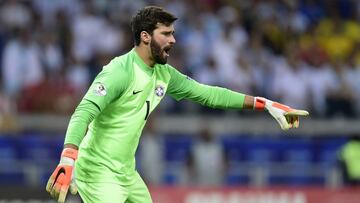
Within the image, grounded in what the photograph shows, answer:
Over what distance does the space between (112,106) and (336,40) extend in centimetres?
1014

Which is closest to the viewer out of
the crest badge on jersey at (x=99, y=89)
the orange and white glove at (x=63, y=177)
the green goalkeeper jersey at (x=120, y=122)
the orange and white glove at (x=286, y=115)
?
the orange and white glove at (x=63, y=177)

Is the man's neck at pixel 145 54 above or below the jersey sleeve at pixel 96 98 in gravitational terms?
above

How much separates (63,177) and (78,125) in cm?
36

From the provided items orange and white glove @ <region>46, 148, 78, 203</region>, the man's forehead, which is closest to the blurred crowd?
the man's forehead

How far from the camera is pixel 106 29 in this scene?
50.2 feet

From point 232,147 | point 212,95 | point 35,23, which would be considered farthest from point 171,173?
point 212,95

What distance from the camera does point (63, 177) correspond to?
612 cm

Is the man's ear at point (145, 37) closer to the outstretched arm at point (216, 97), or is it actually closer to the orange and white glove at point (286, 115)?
the outstretched arm at point (216, 97)

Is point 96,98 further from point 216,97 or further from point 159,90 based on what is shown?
point 216,97

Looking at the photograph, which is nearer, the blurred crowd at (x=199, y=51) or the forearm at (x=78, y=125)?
the forearm at (x=78, y=125)

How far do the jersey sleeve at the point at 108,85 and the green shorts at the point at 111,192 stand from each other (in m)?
0.65

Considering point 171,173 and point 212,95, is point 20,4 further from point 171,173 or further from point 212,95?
point 212,95

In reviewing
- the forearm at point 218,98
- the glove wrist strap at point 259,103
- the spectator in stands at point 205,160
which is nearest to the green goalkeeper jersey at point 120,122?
the forearm at point 218,98

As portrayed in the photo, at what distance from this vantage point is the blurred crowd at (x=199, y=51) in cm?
1433
